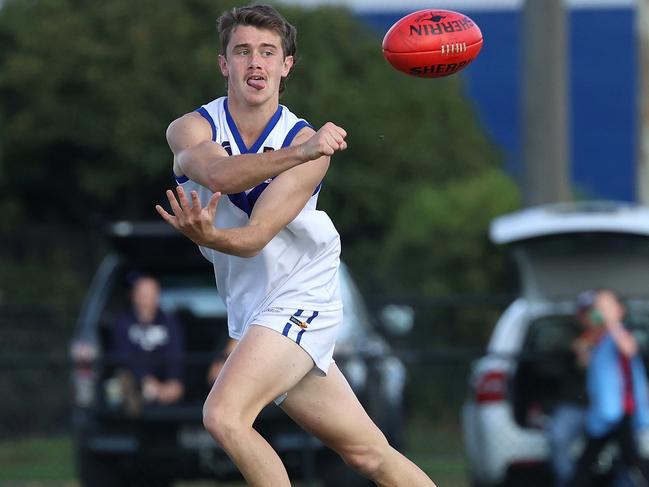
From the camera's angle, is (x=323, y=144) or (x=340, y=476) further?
(x=340, y=476)

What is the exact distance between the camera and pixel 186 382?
13.0 metres

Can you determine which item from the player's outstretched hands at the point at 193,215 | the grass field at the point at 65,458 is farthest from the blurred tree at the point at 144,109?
the player's outstretched hands at the point at 193,215

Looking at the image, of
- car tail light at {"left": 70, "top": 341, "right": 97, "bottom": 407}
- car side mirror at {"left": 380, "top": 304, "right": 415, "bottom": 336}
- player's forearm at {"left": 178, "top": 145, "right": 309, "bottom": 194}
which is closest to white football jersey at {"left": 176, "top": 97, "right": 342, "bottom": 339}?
player's forearm at {"left": 178, "top": 145, "right": 309, "bottom": 194}

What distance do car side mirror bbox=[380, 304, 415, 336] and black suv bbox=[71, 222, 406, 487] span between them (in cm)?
207

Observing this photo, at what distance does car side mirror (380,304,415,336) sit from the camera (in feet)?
51.3

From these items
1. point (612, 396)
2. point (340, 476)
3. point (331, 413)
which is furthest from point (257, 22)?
point (340, 476)

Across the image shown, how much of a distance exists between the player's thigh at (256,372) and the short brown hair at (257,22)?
1.14 meters

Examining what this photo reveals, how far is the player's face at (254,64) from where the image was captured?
6500 mm

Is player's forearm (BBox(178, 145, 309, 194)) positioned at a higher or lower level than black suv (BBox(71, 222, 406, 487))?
higher

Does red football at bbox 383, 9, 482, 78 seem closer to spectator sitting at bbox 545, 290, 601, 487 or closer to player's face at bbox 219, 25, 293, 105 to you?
player's face at bbox 219, 25, 293, 105

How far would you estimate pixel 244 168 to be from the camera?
6.20 m

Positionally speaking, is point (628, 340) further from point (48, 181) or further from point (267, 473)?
point (48, 181)

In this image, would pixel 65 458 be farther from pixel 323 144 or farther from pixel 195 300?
pixel 323 144

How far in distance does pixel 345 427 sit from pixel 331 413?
81mm
